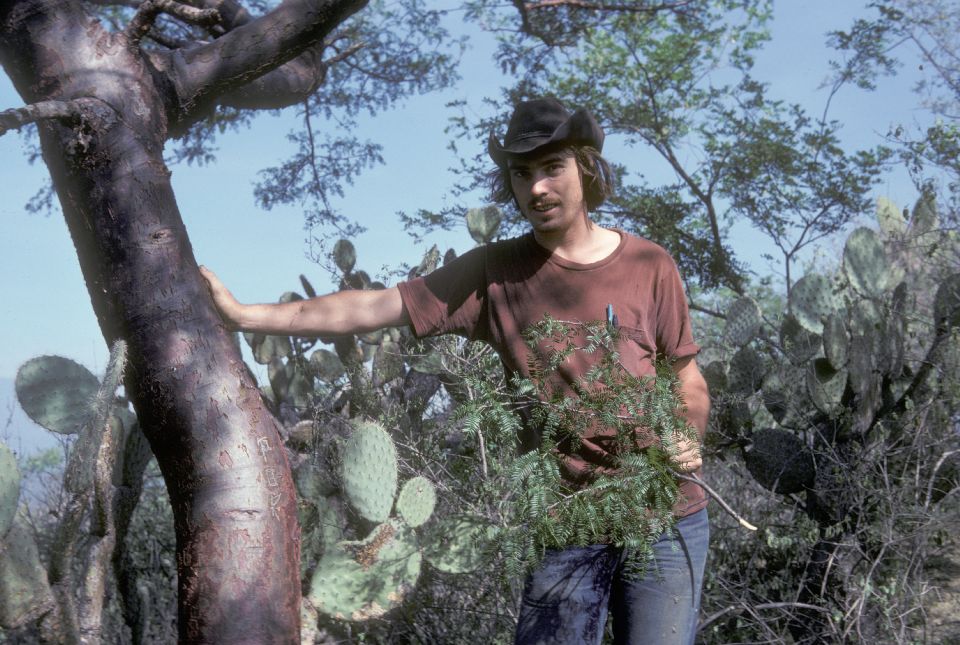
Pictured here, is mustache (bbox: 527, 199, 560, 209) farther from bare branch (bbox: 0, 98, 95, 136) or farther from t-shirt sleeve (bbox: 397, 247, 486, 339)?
bare branch (bbox: 0, 98, 95, 136)

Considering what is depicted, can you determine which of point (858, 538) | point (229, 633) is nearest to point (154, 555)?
point (229, 633)

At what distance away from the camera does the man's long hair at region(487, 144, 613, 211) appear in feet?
8.63

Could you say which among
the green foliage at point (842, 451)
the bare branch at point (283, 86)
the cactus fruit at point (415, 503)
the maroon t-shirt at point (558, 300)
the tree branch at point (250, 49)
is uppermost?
the bare branch at point (283, 86)

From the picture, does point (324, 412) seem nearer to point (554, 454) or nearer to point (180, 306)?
point (180, 306)

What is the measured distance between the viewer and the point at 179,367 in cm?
253

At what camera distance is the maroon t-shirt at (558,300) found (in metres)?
2.47

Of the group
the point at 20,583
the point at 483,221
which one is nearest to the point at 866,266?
the point at 483,221

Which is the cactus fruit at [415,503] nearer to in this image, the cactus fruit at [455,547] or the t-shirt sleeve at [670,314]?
the cactus fruit at [455,547]

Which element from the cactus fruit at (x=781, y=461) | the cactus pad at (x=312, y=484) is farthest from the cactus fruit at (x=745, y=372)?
the cactus pad at (x=312, y=484)

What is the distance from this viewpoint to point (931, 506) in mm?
4508

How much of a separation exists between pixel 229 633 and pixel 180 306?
0.88m

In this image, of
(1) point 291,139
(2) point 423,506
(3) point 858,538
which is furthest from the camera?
(1) point 291,139

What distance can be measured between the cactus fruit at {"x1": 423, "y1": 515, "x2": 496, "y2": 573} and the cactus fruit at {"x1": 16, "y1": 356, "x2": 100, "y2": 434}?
4.99ft

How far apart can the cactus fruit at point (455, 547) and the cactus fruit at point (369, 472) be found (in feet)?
0.82
